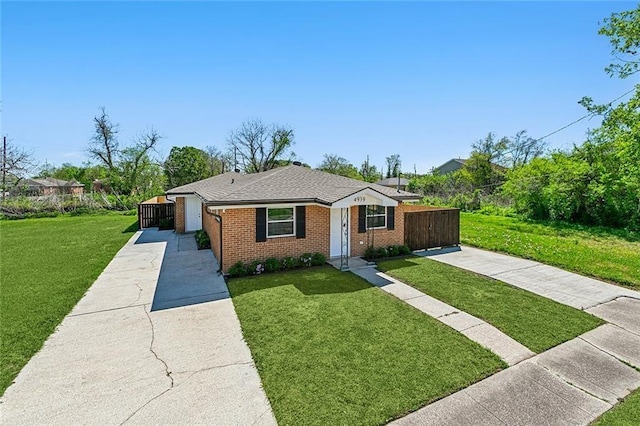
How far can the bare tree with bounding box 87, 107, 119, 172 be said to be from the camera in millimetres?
34344

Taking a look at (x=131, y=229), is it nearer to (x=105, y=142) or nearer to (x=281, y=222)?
(x=281, y=222)

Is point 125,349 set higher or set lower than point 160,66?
lower

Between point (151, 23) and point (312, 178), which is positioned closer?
point (151, 23)

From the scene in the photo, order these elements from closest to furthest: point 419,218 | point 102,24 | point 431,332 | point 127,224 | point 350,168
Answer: point 431,332, point 102,24, point 419,218, point 127,224, point 350,168

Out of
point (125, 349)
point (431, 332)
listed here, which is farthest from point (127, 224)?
point (431, 332)

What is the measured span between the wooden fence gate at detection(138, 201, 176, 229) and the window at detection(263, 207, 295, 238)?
11183mm

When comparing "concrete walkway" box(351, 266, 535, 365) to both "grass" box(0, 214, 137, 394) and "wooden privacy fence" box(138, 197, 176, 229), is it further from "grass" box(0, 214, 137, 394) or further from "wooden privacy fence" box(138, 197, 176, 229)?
"wooden privacy fence" box(138, 197, 176, 229)

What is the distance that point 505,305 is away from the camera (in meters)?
6.69

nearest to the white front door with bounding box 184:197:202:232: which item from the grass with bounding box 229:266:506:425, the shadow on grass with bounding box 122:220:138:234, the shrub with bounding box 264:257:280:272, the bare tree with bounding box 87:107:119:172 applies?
the shadow on grass with bounding box 122:220:138:234

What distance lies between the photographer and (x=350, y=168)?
5872 centimetres

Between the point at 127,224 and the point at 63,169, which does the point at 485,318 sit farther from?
the point at 63,169

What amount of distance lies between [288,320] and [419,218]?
793cm

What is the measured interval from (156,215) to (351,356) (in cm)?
1746

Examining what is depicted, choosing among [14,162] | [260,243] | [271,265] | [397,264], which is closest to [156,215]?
[260,243]
